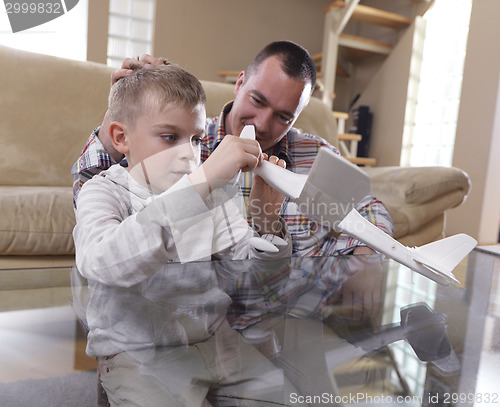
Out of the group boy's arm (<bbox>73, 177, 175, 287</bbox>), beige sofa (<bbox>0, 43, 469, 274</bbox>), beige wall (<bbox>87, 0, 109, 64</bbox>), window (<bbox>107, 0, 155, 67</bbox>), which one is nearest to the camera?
boy's arm (<bbox>73, 177, 175, 287</bbox>)

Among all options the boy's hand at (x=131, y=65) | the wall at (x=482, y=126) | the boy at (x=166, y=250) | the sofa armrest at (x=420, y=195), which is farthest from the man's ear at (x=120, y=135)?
the wall at (x=482, y=126)

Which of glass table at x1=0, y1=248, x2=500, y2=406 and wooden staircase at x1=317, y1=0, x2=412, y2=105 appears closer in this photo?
glass table at x1=0, y1=248, x2=500, y2=406

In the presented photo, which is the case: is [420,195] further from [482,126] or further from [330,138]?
[482,126]

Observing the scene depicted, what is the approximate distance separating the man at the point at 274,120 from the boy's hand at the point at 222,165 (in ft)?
1.43

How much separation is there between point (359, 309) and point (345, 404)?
28 centimetres

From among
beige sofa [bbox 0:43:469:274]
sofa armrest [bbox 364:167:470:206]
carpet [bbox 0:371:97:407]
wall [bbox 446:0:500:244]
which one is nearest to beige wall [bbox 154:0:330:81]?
wall [bbox 446:0:500:244]

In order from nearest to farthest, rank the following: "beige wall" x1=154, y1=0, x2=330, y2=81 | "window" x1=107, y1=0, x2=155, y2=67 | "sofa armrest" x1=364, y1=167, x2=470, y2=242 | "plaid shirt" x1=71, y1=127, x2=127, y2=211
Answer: "plaid shirt" x1=71, y1=127, x2=127, y2=211 → "sofa armrest" x1=364, y1=167, x2=470, y2=242 → "window" x1=107, y1=0, x2=155, y2=67 → "beige wall" x1=154, y1=0, x2=330, y2=81

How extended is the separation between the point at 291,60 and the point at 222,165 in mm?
609

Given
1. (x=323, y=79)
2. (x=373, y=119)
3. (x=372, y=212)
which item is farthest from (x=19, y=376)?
(x=373, y=119)

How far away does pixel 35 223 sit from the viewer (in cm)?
115

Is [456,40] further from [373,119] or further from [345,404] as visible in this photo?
[345,404]

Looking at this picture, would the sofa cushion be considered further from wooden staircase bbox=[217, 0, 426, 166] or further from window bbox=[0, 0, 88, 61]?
window bbox=[0, 0, 88, 61]

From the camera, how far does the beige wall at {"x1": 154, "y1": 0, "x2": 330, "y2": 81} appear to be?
12.0ft

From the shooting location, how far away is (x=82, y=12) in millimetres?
3250
